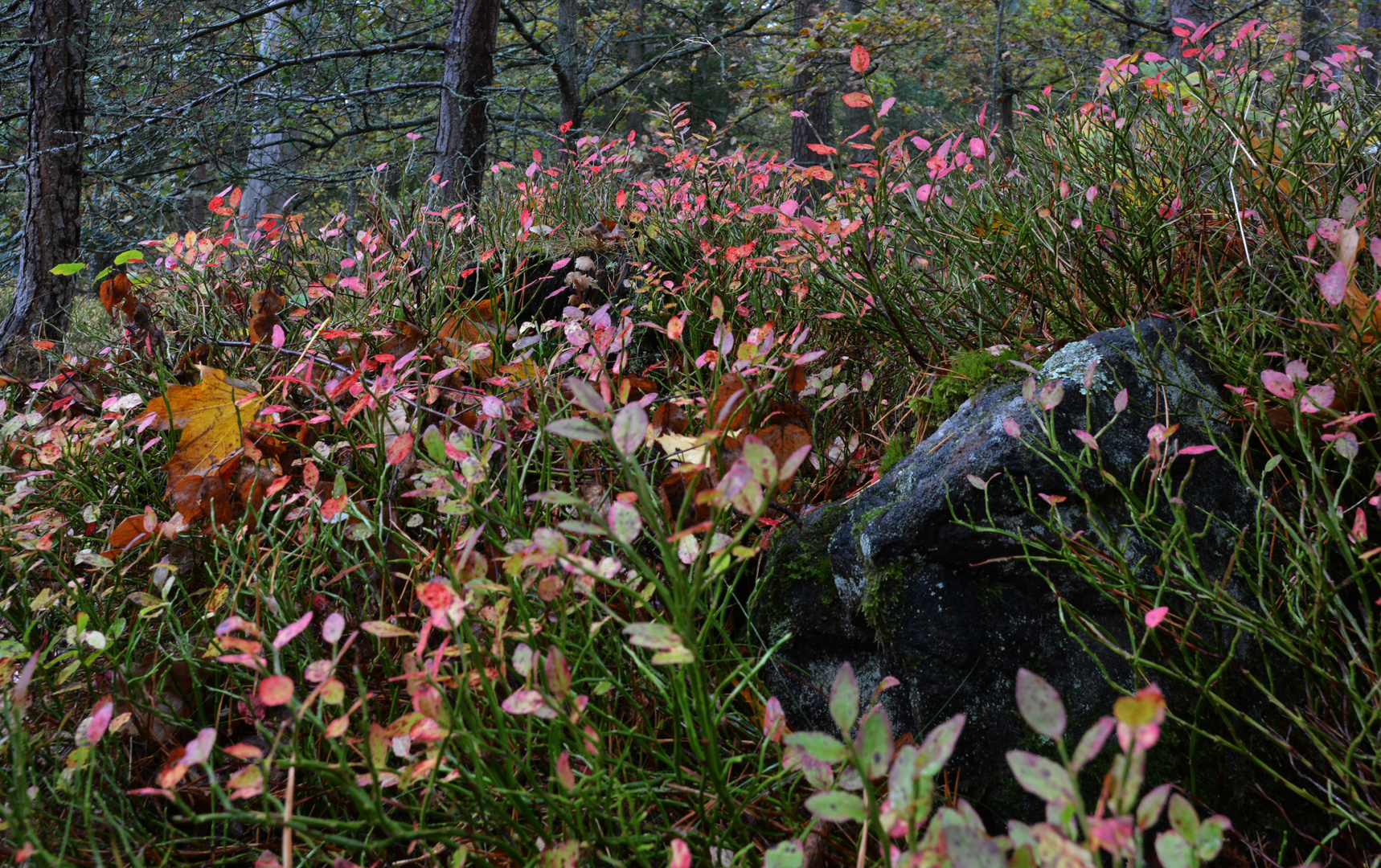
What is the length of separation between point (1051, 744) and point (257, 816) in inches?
43.8

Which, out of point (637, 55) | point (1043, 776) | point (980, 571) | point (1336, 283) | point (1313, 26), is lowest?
point (637, 55)

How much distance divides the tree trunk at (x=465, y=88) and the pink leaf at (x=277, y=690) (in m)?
3.86

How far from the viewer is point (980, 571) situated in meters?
1.32

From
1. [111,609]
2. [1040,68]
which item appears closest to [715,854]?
[111,609]

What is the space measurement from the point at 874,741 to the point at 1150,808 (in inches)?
8.8

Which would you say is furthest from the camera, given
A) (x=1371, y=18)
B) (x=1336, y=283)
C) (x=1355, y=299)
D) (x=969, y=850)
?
(x=1371, y=18)

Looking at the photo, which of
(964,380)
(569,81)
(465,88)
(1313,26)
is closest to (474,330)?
(964,380)

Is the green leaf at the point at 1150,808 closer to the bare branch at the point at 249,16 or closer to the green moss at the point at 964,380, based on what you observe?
the green moss at the point at 964,380

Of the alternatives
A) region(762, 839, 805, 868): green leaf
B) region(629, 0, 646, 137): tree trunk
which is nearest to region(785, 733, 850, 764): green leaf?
region(762, 839, 805, 868): green leaf

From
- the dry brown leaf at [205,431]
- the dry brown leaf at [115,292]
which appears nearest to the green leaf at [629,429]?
the dry brown leaf at [205,431]

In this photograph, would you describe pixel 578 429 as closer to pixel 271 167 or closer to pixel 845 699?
pixel 845 699

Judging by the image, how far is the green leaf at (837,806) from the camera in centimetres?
66

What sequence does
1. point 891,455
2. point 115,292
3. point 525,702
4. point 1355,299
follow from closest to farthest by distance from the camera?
point 525,702 → point 1355,299 → point 891,455 → point 115,292

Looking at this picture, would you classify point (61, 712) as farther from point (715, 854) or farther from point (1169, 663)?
point (1169, 663)
